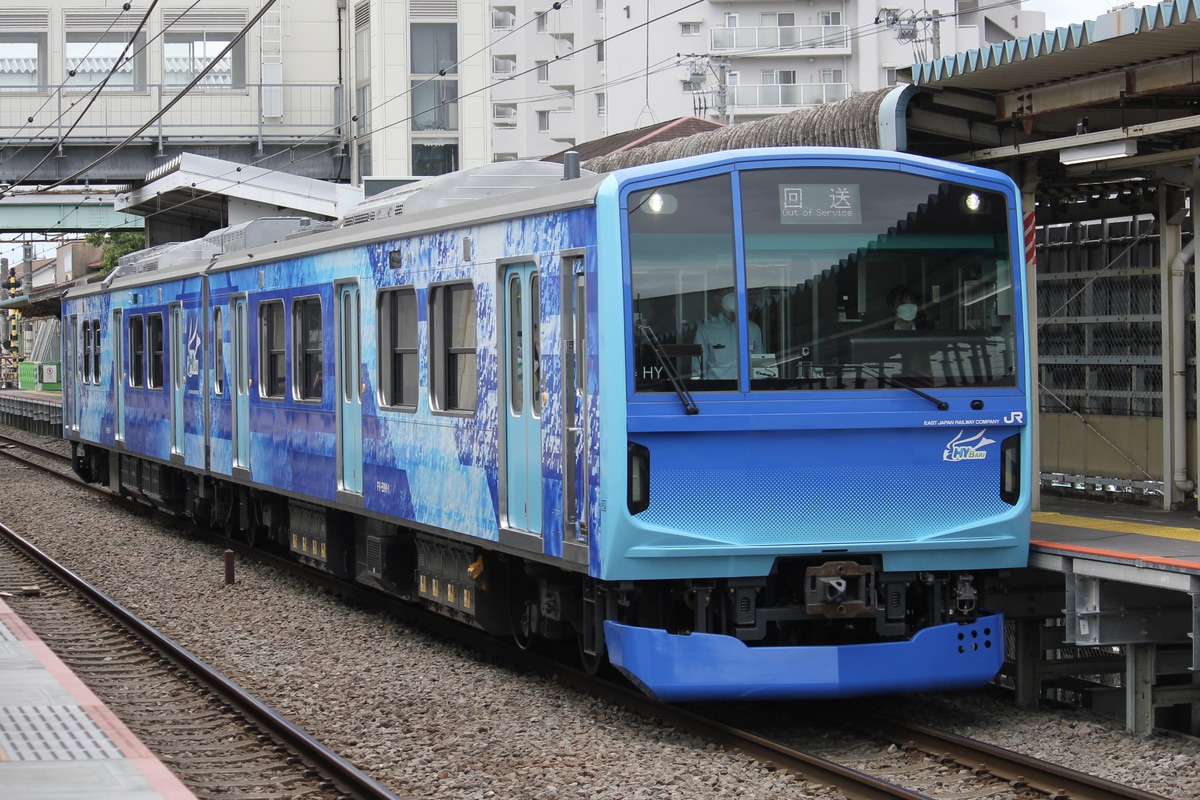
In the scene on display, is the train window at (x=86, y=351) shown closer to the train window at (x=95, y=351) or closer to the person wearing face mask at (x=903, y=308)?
the train window at (x=95, y=351)

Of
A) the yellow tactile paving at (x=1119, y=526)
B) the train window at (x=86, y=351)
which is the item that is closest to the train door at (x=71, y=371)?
the train window at (x=86, y=351)

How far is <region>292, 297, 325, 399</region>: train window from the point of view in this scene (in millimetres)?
12305

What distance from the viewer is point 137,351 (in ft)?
62.7

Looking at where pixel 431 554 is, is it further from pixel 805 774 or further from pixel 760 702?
pixel 805 774

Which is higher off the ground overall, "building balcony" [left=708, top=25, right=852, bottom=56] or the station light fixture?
"building balcony" [left=708, top=25, right=852, bottom=56]

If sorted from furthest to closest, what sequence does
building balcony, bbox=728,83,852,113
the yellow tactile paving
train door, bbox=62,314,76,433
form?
building balcony, bbox=728,83,852,113 → train door, bbox=62,314,76,433 → the yellow tactile paving

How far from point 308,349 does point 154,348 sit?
6.27 metres

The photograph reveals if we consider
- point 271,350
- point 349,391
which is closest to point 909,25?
point 271,350

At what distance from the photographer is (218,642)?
37.0 ft

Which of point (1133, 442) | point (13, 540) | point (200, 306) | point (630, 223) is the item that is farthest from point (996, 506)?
point (13, 540)

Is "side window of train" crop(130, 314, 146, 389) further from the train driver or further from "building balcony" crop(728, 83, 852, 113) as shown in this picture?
"building balcony" crop(728, 83, 852, 113)

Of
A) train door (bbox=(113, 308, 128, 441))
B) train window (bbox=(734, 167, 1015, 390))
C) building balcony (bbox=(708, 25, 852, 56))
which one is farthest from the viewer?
building balcony (bbox=(708, 25, 852, 56))

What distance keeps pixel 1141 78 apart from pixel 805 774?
498 centimetres

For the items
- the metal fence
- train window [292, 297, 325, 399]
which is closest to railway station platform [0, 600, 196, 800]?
train window [292, 297, 325, 399]
